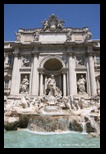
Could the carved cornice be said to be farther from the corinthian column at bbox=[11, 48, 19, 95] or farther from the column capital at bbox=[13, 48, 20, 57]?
the corinthian column at bbox=[11, 48, 19, 95]

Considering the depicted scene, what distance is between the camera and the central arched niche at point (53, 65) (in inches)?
909

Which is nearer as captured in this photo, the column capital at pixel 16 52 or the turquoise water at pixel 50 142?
the turquoise water at pixel 50 142

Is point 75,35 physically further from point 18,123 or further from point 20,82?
point 18,123

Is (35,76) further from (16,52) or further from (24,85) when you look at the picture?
(16,52)

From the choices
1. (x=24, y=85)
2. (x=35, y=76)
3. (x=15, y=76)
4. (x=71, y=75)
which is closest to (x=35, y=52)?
(x=35, y=76)

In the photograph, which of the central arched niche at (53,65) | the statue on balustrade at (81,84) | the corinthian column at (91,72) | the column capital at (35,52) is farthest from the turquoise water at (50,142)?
the central arched niche at (53,65)

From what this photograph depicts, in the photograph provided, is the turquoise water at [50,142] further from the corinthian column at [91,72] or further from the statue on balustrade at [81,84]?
the statue on balustrade at [81,84]

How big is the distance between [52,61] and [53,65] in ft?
3.03

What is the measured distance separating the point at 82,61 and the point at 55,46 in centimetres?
459

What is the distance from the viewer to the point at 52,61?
920 inches

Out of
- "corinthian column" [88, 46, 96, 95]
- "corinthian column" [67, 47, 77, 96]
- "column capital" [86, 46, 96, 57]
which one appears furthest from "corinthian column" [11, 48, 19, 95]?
"column capital" [86, 46, 96, 57]
